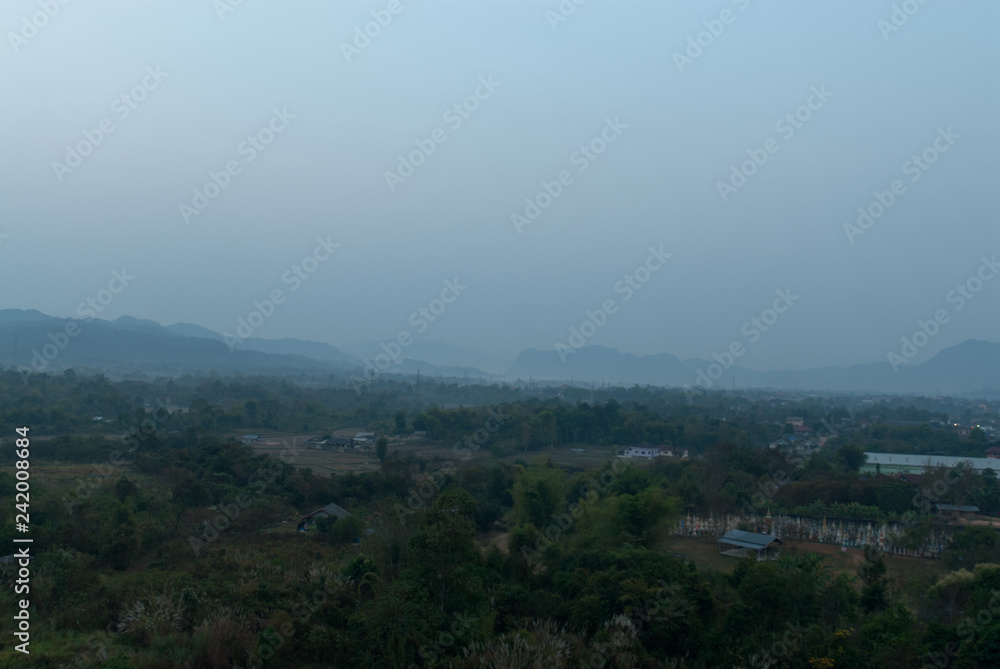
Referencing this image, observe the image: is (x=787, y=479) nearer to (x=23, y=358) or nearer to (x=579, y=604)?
(x=579, y=604)

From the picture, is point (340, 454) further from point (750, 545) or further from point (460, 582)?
point (460, 582)

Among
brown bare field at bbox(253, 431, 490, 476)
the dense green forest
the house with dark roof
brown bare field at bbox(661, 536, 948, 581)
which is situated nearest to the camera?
the dense green forest

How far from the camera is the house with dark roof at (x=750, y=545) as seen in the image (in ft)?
50.2

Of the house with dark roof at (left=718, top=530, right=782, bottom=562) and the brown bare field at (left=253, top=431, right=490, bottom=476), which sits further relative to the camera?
the brown bare field at (left=253, top=431, right=490, bottom=476)

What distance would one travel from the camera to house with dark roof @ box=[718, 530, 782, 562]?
15.3 meters

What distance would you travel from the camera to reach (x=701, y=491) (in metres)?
19.9

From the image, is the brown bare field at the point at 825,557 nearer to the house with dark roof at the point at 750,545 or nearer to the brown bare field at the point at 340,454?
the house with dark roof at the point at 750,545

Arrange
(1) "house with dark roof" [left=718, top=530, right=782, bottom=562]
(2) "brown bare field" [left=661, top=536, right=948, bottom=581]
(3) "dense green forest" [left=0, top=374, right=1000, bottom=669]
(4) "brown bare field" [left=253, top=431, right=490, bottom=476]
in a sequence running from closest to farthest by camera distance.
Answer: (3) "dense green forest" [left=0, top=374, right=1000, bottom=669] < (2) "brown bare field" [left=661, top=536, right=948, bottom=581] < (1) "house with dark roof" [left=718, top=530, right=782, bottom=562] < (4) "brown bare field" [left=253, top=431, right=490, bottom=476]

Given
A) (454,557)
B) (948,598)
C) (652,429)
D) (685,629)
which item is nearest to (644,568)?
(685,629)

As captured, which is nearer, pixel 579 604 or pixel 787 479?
pixel 579 604

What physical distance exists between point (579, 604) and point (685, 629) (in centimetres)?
147

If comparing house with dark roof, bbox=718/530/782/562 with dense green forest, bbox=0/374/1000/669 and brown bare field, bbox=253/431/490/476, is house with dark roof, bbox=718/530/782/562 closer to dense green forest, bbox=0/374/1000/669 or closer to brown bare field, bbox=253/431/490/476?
dense green forest, bbox=0/374/1000/669

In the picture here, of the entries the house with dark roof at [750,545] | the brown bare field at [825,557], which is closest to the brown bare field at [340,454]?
the brown bare field at [825,557]

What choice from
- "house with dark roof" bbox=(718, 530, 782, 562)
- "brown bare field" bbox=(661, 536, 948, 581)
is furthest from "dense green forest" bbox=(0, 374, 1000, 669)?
"house with dark roof" bbox=(718, 530, 782, 562)
